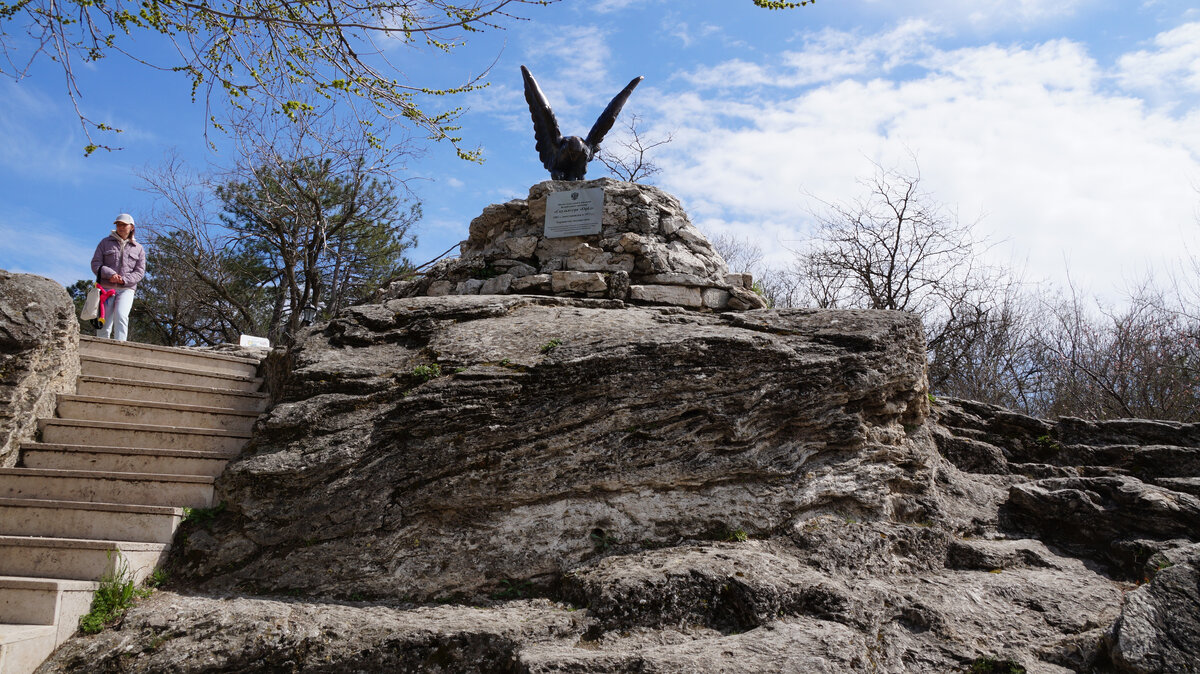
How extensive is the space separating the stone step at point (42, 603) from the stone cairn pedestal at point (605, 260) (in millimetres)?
4689

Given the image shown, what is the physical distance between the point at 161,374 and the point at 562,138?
5.24m

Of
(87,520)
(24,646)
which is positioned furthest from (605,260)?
(24,646)

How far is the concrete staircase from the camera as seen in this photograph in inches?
162

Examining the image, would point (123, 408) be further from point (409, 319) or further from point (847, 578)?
point (847, 578)

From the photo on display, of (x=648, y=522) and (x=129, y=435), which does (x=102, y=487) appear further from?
(x=648, y=522)

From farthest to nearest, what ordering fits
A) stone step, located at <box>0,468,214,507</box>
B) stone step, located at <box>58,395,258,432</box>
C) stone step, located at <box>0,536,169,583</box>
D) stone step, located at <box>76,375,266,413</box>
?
1. stone step, located at <box>76,375,266,413</box>
2. stone step, located at <box>58,395,258,432</box>
3. stone step, located at <box>0,468,214,507</box>
4. stone step, located at <box>0,536,169,583</box>

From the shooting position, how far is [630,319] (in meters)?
6.27

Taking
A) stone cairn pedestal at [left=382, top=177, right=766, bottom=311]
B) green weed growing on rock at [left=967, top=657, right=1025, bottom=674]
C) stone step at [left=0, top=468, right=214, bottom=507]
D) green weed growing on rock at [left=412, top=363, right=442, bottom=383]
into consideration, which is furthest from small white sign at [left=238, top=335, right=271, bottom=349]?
green weed growing on rock at [left=967, top=657, right=1025, bottom=674]

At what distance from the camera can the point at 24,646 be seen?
12.4ft

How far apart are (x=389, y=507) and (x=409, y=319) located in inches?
77.3

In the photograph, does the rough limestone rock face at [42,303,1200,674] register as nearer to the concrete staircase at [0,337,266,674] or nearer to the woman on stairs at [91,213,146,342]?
the concrete staircase at [0,337,266,674]

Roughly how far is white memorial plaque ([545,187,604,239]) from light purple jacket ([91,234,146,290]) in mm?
4459

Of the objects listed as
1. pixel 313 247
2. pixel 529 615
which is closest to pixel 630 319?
pixel 529 615

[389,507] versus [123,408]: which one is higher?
[123,408]
